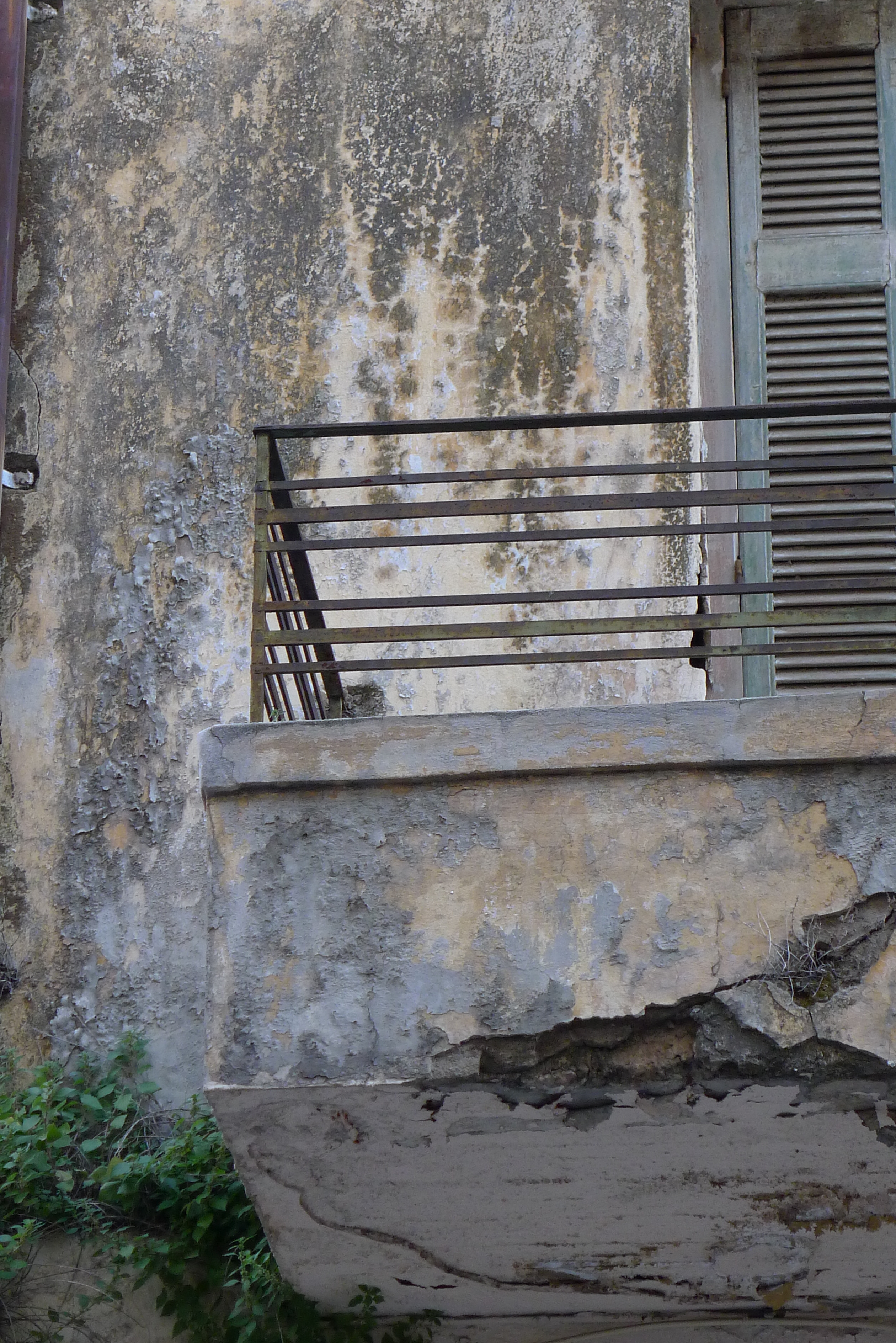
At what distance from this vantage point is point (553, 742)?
4.14m

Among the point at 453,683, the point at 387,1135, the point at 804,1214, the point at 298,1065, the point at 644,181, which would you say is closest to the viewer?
the point at 298,1065

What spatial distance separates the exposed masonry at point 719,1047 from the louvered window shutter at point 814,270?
207cm

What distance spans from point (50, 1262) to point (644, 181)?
436 cm

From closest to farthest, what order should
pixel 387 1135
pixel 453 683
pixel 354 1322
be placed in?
pixel 387 1135 → pixel 354 1322 → pixel 453 683

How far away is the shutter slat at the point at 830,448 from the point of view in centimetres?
603

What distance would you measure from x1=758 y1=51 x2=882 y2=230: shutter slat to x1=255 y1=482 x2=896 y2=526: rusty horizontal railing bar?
8.07 ft

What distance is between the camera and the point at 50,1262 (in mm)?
5203

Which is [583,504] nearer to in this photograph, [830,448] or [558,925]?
[558,925]

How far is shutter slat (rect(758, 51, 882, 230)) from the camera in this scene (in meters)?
6.56

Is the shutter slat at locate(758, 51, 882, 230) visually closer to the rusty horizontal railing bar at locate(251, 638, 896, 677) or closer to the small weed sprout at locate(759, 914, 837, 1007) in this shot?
the rusty horizontal railing bar at locate(251, 638, 896, 677)

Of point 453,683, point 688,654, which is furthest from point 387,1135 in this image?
point 453,683

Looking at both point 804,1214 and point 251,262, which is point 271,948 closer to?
point 804,1214

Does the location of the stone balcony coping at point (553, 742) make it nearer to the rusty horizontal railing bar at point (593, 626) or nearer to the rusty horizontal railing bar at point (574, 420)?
the rusty horizontal railing bar at point (593, 626)

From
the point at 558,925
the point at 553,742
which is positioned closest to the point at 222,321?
the point at 553,742
